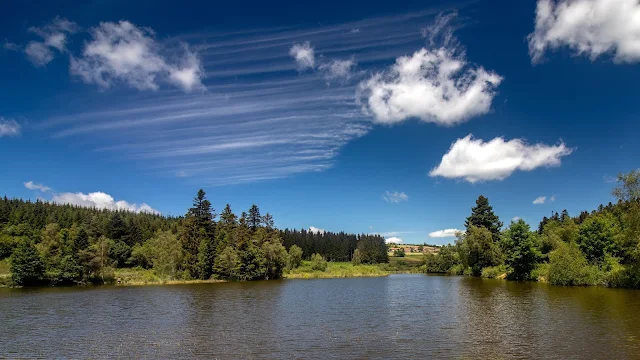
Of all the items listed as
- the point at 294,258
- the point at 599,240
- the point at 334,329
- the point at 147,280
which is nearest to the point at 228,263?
the point at 147,280

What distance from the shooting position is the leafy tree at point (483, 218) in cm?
12975

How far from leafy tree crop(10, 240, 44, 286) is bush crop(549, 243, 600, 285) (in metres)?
103

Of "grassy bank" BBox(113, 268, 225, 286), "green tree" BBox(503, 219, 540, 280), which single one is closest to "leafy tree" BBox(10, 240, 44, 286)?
"grassy bank" BBox(113, 268, 225, 286)

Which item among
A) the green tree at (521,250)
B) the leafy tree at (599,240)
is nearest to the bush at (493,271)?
the green tree at (521,250)

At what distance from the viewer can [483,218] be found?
13025cm

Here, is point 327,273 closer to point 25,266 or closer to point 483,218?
point 483,218

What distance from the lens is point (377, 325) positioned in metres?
34.1

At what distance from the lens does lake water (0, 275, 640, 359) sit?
985 inches

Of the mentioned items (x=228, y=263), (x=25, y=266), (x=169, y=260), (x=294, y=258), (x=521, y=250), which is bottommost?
(x=25, y=266)

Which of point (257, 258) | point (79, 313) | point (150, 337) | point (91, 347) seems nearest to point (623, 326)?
point (150, 337)

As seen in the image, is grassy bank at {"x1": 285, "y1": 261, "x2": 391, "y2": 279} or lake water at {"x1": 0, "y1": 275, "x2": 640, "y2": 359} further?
grassy bank at {"x1": 285, "y1": 261, "x2": 391, "y2": 279}

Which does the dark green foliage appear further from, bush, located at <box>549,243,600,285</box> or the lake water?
the lake water

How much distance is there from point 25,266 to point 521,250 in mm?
104865

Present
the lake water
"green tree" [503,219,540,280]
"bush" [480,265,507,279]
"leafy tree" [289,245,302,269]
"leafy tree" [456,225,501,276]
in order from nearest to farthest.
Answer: the lake water
"green tree" [503,219,540,280]
"bush" [480,265,507,279]
"leafy tree" [456,225,501,276]
"leafy tree" [289,245,302,269]
